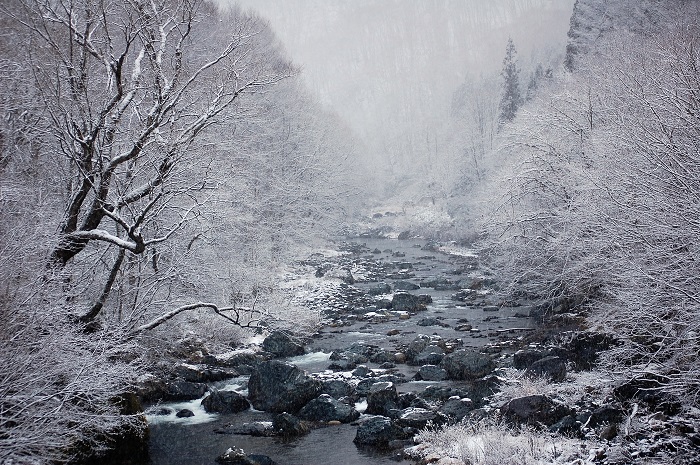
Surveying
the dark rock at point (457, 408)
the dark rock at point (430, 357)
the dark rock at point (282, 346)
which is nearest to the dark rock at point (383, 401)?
the dark rock at point (457, 408)

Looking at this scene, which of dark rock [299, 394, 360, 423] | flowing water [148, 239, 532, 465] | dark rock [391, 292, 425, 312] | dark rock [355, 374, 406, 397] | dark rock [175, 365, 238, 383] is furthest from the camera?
dark rock [391, 292, 425, 312]

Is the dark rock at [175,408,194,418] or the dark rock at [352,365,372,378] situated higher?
the dark rock at [352,365,372,378]

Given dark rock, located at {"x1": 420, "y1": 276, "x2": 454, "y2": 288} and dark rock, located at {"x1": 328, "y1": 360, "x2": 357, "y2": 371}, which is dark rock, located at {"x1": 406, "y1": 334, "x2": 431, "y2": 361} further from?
dark rock, located at {"x1": 420, "y1": 276, "x2": 454, "y2": 288}

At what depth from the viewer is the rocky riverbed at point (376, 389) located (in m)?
10.9

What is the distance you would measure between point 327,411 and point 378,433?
1984mm

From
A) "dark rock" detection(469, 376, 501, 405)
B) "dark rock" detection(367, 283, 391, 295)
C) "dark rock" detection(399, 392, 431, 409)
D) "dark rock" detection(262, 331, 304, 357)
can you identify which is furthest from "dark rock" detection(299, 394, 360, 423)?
"dark rock" detection(367, 283, 391, 295)

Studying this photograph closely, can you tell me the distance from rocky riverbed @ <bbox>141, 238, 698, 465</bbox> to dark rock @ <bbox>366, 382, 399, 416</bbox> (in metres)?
0.03

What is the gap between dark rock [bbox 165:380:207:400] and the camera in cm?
1439

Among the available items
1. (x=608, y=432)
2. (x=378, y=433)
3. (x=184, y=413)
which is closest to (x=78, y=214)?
(x=184, y=413)

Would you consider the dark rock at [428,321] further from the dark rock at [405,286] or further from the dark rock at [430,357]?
the dark rock at [405,286]

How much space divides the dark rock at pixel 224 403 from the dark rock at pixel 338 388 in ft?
7.52

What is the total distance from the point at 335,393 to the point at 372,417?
87.5 inches

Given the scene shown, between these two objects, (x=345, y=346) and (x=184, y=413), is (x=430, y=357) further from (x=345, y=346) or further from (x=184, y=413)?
(x=184, y=413)

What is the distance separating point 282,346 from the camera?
19.0 meters
